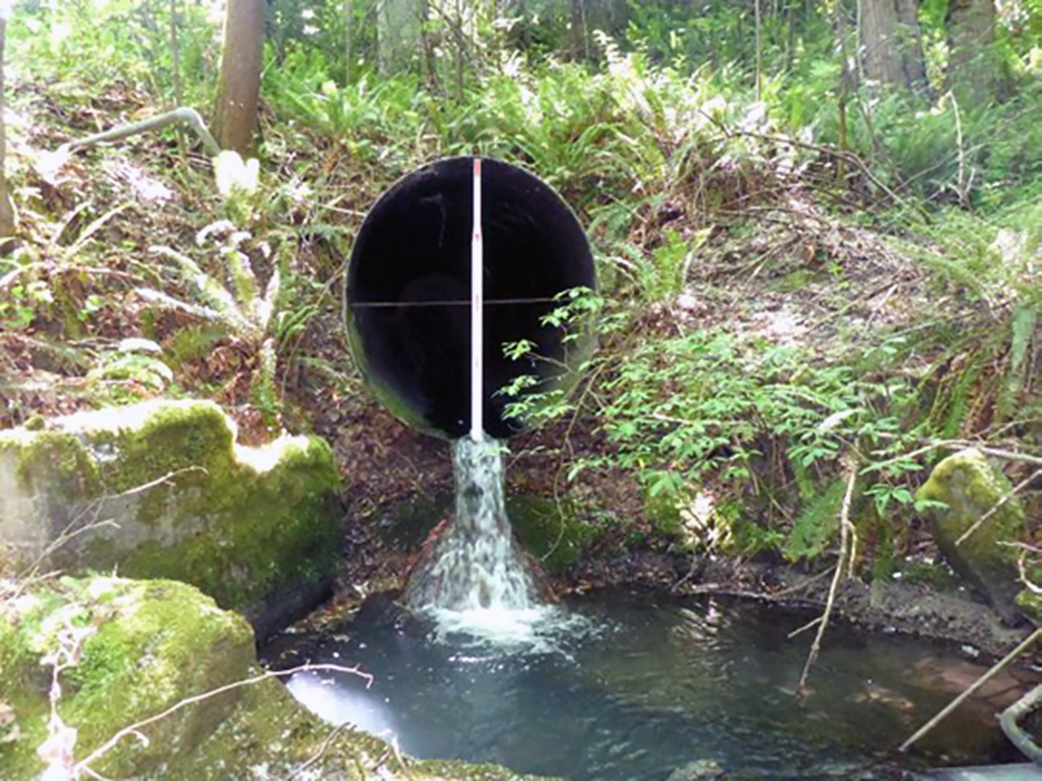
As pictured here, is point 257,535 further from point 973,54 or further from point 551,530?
point 973,54

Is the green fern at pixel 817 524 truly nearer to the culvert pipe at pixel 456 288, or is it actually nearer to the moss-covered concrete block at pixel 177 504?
the culvert pipe at pixel 456 288

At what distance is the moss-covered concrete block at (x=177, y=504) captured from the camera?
383 centimetres

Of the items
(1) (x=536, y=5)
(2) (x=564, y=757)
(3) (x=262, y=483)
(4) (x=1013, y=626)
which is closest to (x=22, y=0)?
(1) (x=536, y=5)

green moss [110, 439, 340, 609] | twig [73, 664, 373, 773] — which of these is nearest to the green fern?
twig [73, 664, 373, 773]

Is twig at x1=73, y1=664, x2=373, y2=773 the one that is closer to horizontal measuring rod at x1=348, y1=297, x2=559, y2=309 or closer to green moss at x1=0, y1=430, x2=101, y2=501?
green moss at x1=0, y1=430, x2=101, y2=501

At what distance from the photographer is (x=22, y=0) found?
11.1 metres

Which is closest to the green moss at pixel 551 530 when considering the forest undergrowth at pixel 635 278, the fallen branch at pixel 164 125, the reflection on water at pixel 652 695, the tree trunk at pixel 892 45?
the forest undergrowth at pixel 635 278

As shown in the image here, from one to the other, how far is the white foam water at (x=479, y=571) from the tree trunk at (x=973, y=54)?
23.0 ft

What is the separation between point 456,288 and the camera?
7840 millimetres

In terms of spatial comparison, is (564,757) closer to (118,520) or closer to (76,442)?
(118,520)

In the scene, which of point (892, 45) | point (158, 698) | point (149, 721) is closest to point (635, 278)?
point (158, 698)

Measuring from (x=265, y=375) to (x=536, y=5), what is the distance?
8.77 metres

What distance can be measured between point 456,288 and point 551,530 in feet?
9.28

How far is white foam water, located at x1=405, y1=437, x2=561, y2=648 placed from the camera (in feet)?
17.6
